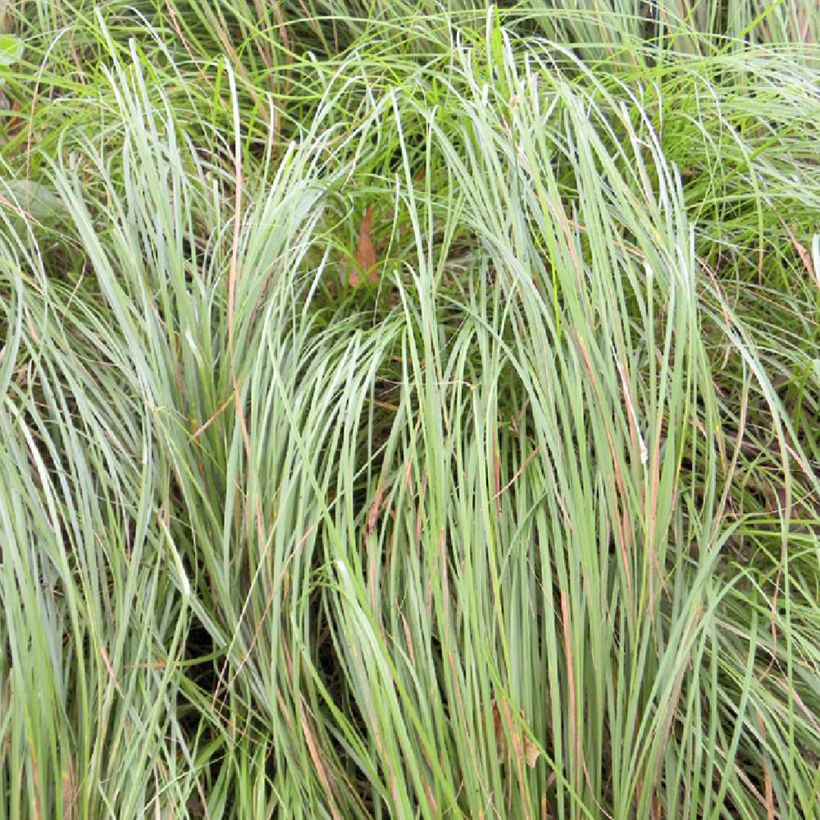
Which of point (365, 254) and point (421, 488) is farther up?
point (365, 254)

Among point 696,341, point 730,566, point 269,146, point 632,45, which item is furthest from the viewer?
point 632,45

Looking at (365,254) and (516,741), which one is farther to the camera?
(365,254)

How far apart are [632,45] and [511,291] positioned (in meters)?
0.65

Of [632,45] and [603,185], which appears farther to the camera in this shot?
[632,45]

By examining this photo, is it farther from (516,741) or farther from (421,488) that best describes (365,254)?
(516,741)

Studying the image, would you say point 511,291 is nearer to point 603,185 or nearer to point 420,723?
point 603,185

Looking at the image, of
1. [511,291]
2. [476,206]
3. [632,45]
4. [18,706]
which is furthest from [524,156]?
[18,706]

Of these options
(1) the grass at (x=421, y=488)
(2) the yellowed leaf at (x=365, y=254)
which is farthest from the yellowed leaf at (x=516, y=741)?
(2) the yellowed leaf at (x=365, y=254)

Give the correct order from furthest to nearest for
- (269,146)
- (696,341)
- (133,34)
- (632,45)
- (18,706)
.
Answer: (133,34) → (632,45) → (269,146) → (696,341) → (18,706)

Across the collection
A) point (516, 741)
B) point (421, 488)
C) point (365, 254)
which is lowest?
point (516, 741)

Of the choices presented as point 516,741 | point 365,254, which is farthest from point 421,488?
point 365,254

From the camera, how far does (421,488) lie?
1.36m

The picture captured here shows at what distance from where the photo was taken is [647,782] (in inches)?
50.8

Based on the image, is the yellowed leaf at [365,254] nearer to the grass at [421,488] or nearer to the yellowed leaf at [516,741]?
the grass at [421,488]
